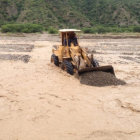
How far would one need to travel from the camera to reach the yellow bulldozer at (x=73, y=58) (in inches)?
420

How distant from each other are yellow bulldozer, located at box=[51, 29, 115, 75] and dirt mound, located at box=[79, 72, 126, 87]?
0.28 metres

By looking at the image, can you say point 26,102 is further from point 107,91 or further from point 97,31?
point 97,31

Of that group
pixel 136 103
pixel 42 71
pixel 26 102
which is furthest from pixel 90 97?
pixel 42 71

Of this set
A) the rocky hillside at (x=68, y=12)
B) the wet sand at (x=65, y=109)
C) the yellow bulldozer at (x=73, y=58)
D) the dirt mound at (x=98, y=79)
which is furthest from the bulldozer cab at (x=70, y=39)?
the rocky hillside at (x=68, y=12)

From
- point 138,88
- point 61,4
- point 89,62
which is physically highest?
point 61,4

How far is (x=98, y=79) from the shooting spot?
32.5ft

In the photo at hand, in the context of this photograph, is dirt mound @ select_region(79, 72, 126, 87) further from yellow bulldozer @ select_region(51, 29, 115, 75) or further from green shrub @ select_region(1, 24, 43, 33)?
green shrub @ select_region(1, 24, 43, 33)

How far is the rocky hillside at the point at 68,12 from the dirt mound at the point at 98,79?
46808 millimetres

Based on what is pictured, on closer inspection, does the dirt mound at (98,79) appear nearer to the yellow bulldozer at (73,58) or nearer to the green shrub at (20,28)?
the yellow bulldozer at (73,58)

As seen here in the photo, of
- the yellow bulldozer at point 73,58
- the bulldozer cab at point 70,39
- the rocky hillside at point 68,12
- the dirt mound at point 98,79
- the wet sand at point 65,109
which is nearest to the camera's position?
the wet sand at point 65,109

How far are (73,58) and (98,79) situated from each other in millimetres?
2161

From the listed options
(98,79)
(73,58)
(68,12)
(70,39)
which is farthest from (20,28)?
(98,79)

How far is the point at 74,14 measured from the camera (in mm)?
61156

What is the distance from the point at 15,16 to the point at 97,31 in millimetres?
24091
